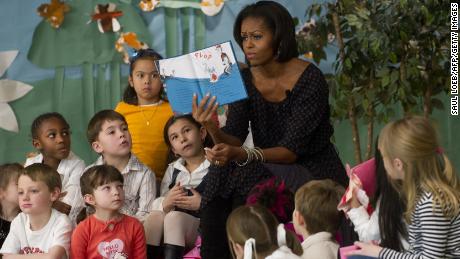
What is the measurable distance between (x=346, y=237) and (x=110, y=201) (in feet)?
3.72

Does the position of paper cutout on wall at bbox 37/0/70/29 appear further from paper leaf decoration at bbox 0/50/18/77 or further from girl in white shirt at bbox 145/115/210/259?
girl in white shirt at bbox 145/115/210/259

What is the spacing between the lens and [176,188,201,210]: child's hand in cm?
434

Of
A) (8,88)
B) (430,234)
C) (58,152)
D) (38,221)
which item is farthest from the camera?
(8,88)

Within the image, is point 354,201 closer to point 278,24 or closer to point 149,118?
point 278,24

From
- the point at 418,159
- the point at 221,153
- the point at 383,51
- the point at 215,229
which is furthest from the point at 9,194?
the point at 418,159

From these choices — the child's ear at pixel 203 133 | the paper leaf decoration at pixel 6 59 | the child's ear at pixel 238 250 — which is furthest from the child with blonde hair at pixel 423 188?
the paper leaf decoration at pixel 6 59

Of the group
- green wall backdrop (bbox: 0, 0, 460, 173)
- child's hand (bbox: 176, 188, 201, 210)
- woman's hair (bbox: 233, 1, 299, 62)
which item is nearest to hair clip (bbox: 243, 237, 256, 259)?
child's hand (bbox: 176, 188, 201, 210)

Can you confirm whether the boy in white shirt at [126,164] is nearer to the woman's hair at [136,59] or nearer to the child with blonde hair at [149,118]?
the child with blonde hair at [149,118]

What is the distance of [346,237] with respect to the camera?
3.79m

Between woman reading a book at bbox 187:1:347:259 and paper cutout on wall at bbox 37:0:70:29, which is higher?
paper cutout on wall at bbox 37:0:70:29

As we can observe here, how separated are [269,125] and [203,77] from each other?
1.24 feet

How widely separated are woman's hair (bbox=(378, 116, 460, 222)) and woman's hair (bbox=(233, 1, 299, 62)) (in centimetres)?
94

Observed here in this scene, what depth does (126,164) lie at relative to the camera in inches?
185

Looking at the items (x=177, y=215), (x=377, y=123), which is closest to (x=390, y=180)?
(x=177, y=215)
